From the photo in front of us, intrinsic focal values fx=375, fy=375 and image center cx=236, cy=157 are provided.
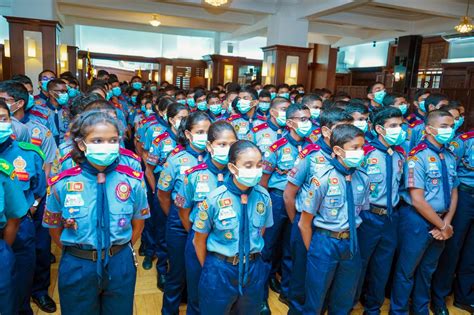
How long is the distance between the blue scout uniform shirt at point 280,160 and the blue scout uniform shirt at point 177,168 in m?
0.71

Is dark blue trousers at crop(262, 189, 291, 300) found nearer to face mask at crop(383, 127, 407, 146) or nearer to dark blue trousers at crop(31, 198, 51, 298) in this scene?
face mask at crop(383, 127, 407, 146)

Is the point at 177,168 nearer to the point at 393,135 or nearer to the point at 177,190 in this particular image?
the point at 177,190

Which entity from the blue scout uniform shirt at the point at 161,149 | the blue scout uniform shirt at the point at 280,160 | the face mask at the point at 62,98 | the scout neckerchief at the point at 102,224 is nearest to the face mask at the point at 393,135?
the blue scout uniform shirt at the point at 280,160

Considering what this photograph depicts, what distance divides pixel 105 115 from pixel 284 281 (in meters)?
2.08

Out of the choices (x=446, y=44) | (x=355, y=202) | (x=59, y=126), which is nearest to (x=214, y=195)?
(x=355, y=202)

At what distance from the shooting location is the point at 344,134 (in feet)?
7.34

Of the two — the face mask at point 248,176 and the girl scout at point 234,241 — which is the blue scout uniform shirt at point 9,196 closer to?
the girl scout at point 234,241

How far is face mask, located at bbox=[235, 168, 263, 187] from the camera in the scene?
1.91 meters

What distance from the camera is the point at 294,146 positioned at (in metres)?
3.21

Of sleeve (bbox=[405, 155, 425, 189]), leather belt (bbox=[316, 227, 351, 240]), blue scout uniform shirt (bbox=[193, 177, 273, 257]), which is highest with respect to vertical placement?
sleeve (bbox=[405, 155, 425, 189])

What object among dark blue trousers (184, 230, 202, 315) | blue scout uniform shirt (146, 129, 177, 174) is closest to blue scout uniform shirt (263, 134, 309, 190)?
blue scout uniform shirt (146, 129, 177, 174)

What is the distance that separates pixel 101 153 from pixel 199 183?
2.23 ft

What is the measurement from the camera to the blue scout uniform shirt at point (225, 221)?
1910 millimetres

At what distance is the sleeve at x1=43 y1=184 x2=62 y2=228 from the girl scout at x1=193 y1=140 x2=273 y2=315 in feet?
2.19
